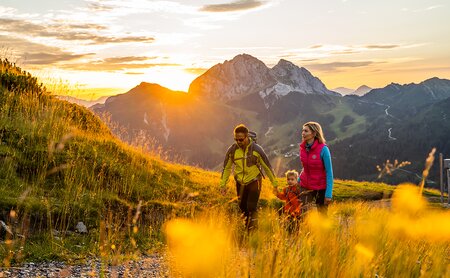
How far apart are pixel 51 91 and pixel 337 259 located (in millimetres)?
14795

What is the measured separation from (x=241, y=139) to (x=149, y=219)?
11.6 feet

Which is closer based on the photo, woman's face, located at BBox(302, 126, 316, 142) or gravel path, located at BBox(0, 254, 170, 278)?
gravel path, located at BBox(0, 254, 170, 278)

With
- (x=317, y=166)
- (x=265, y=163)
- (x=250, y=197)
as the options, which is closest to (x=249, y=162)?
(x=265, y=163)

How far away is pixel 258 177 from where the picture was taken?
1016 centimetres

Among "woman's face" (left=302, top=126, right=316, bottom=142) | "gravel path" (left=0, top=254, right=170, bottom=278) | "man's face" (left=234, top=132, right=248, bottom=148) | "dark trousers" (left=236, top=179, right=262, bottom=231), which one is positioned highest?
"woman's face" (left=302, top=126, right=316, bottom=142)

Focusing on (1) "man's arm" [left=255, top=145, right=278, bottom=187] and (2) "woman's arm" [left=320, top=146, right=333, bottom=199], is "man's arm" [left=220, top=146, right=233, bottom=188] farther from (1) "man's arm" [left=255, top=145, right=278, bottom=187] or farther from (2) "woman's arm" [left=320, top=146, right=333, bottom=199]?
(2) "woman's arm" [left=320, top=146, right=333, bottom=199]

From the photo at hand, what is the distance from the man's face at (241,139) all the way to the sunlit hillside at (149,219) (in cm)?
172

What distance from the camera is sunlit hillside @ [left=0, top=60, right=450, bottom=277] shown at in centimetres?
389

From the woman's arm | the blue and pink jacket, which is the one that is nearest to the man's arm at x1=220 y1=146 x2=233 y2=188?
the blue and pink jacket

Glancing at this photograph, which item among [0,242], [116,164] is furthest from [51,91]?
[0,242]

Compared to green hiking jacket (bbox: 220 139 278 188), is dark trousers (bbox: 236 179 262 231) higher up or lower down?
lower down

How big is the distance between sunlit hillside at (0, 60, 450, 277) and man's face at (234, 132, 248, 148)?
1.72 metres

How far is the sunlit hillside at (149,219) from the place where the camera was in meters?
3.89

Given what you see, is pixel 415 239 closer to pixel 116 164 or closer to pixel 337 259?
pixel 337 259
